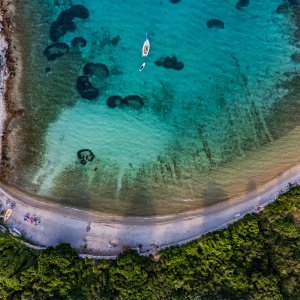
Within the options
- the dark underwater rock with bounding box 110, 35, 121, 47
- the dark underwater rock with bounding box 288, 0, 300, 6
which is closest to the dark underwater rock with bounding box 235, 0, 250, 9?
the dark underwater rock with bounding box 288, 0, 300, 6

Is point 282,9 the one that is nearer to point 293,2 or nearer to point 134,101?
point 293,2

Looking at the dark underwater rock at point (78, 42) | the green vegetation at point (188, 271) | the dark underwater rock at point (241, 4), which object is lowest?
the green vegetation at point (188, 271)

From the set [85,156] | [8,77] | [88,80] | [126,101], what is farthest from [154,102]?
[8,77]

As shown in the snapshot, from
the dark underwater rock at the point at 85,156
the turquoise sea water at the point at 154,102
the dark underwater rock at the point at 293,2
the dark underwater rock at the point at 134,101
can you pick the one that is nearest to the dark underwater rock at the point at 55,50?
the turquoise sea water at the point at 154,102

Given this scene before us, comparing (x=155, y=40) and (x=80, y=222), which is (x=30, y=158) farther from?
(x=155, y=40)

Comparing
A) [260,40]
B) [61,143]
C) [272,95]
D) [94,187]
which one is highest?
[260,40]

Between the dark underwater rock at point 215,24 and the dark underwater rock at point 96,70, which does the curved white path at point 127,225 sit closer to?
the dark underwater rock at point 96,70

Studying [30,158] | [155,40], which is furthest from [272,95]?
[30,158]
